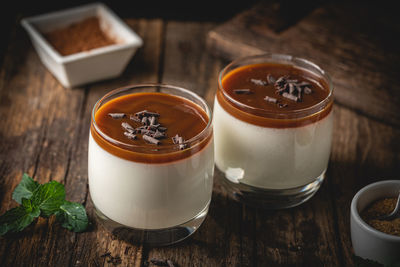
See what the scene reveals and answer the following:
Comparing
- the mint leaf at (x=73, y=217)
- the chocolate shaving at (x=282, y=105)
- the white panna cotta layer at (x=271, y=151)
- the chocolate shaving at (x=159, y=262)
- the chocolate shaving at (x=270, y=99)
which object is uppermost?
the chocolate shaving at (x=270, y=99)

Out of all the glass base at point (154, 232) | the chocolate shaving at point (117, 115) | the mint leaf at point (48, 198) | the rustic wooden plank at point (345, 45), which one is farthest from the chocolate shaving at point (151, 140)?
the rustic wooden plank at point (345, 45)

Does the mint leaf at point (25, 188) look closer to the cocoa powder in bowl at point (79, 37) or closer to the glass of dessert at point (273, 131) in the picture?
the glass of dessert at point (273, 131)

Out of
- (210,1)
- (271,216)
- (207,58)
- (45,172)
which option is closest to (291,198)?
(271,216)

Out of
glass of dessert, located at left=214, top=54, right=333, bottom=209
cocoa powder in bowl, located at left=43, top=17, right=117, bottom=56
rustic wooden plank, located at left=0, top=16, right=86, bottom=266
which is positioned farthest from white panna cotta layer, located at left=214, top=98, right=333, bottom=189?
cocoa powder in bowl, located at left=43, top=17, right=117, bottom=56

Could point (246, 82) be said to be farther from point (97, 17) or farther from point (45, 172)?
point (97, 17)

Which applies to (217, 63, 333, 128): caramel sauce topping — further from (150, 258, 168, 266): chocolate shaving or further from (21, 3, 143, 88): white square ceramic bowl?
(21, 3, 143, 88): white square ceramic bowl

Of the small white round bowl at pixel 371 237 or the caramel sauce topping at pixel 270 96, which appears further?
the caramel sauce topping at pixel 270 96

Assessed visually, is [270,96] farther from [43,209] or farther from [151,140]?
[43,209]
